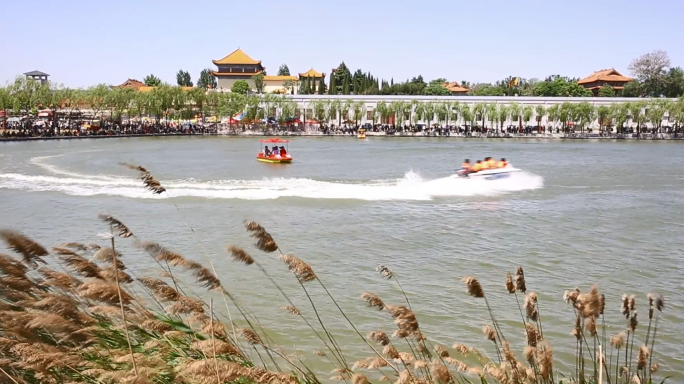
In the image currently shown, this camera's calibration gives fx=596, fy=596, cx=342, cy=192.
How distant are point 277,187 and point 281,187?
0.47ft

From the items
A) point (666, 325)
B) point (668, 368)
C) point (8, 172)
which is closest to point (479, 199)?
point (666, 325)

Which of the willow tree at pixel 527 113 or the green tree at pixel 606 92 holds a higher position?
the green tree at pixel 606 92

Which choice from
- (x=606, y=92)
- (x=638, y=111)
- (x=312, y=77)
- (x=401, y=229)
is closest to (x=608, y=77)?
(x=606, y=92)

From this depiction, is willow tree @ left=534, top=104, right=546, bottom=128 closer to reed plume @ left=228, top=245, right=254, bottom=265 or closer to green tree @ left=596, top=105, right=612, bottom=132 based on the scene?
green tree @ left=596, top=105, right=612, bottom=132

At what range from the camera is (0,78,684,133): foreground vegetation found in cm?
6159

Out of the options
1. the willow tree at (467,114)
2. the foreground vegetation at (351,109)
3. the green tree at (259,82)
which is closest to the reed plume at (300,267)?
the foreground vegetation at (351,109)

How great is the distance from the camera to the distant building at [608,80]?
91.1 meters

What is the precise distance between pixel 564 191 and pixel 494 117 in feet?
148

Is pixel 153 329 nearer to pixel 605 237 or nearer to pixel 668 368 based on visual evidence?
pixel 668 368

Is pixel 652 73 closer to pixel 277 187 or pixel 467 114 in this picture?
pixel 467 114

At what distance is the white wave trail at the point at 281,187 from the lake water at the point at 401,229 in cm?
10

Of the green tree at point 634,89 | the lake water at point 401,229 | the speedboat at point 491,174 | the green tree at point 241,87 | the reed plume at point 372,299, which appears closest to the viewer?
the reed plume at point 372,299

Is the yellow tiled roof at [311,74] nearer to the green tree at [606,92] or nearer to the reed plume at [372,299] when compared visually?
the green tree at [606,92]

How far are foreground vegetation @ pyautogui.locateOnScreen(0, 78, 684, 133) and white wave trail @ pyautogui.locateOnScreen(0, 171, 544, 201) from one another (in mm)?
40467
